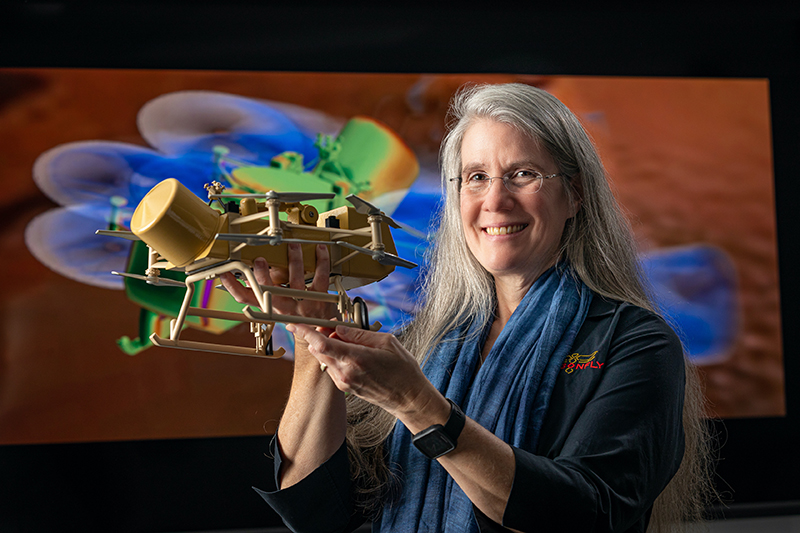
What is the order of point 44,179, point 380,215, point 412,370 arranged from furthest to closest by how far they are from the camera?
point 44,179, point 380,215, point 412,370

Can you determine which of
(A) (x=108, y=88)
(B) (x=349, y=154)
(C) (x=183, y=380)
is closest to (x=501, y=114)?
(B) (x=349, y=154)

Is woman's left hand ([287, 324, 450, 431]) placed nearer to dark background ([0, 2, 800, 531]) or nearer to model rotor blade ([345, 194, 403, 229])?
model rotor blade ([345, 194, 403, 229])

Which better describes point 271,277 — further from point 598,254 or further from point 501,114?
point 598,254

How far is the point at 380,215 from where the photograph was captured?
86 cm

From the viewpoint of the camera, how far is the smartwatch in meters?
0.75

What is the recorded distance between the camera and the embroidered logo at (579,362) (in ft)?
3.17

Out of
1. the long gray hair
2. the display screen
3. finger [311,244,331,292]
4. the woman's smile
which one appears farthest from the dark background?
finger [311,244,331,292]

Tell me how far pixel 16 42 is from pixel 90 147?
592mm

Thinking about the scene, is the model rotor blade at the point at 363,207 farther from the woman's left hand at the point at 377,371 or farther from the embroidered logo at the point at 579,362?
the embroidered logo at the point at 579,362

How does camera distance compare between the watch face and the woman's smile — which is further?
the woman's smile

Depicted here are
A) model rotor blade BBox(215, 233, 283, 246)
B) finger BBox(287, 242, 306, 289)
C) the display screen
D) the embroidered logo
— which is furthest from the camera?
the display screen

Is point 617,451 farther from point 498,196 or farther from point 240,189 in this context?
point 240,189

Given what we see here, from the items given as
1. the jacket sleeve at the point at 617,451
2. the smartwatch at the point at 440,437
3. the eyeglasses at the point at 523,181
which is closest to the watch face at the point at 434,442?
the smartwatch at the point at 440,437

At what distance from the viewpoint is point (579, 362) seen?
0.99 m
